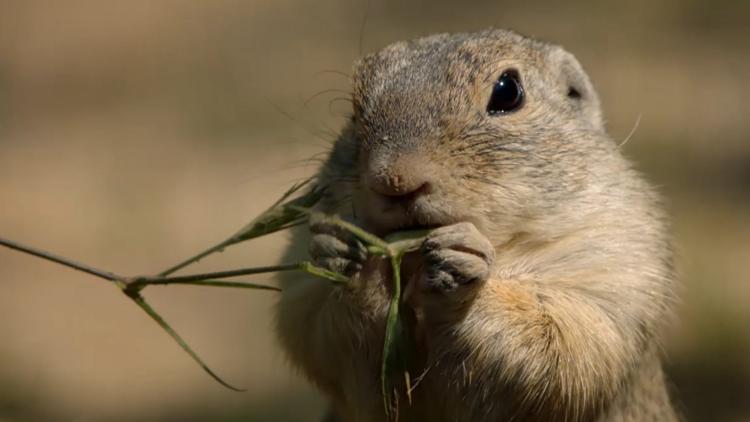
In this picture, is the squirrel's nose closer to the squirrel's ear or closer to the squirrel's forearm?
the squirrel's forearm

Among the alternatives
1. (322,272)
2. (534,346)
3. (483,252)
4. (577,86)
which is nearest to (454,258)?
(483,252)

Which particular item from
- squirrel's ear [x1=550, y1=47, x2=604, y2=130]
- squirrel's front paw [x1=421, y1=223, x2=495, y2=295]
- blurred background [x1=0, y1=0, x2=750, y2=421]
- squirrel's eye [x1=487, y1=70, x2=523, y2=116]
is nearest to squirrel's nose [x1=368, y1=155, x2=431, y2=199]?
squirrel's front paw [x1=421, y1=223, x2=495, y2=295]

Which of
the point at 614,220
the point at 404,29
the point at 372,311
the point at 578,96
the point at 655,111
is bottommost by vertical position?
the point at 372,311

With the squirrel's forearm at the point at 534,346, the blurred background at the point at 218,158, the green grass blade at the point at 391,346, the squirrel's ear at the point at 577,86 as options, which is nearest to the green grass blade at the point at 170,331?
the green grass blade at the point at 391,346

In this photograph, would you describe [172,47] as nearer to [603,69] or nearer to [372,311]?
[603,69]

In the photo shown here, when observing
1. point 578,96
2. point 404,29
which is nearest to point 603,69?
point 404,29

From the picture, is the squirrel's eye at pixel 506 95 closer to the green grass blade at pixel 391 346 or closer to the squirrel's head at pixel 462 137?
the squirrel's head at pixel 462 137
